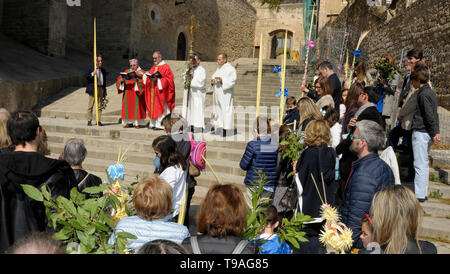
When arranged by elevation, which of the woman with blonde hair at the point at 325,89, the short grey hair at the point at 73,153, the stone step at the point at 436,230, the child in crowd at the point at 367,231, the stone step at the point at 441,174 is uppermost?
the woman with blonde hair at the point at 325,89

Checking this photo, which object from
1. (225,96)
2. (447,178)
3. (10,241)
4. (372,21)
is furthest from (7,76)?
(372,21)

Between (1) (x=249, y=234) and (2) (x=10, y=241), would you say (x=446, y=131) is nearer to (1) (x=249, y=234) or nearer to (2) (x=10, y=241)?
(1) (x=249, y=234)

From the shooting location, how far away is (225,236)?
70.4 inches

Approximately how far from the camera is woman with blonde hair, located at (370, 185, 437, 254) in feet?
5.90

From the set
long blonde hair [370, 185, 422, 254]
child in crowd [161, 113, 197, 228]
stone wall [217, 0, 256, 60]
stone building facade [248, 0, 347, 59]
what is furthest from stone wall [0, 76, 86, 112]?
stone building facade [248, 0, 347, 59]

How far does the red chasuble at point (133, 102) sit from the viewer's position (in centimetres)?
836

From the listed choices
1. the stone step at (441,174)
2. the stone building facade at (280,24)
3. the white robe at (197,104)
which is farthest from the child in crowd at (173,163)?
the stone building facade at (280,24)

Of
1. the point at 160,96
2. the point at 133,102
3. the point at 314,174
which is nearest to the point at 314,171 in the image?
the point at 314,174

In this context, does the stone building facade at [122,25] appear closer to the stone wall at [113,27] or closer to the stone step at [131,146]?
the stone wall at [113,27]

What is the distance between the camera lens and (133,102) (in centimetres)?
838

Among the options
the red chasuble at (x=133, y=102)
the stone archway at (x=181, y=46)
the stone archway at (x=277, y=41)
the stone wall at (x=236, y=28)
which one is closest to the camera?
the red chasuble at (x=133, y=102)

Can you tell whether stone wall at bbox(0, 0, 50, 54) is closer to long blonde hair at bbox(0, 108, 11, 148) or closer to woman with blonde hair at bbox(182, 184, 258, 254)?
long blonde hair at bbox(0, 108, 11, 148)

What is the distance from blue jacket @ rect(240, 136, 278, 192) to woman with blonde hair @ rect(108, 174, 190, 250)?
5.41 feet
